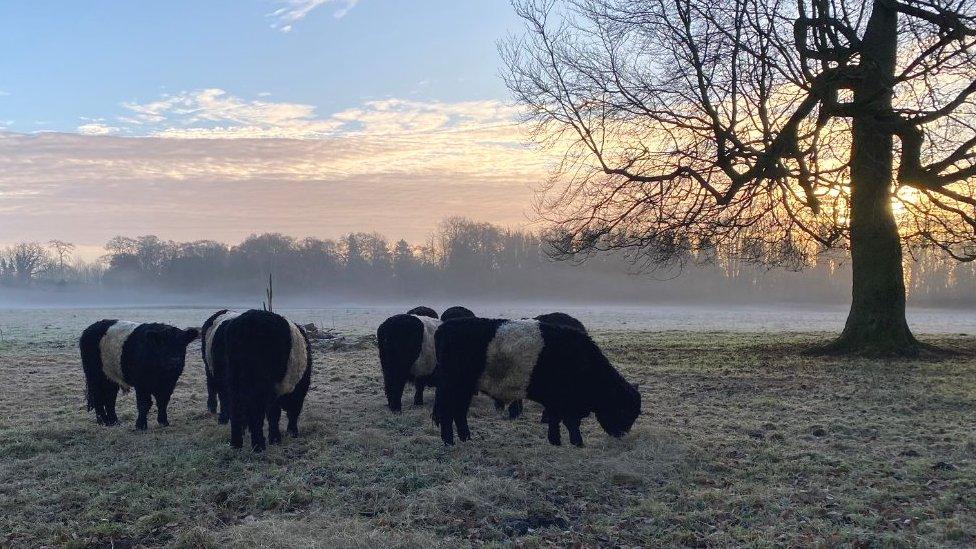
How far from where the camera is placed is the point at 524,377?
26.5ft

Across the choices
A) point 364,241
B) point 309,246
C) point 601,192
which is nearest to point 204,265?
point 309,246

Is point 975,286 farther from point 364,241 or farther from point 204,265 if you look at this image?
point 204,265

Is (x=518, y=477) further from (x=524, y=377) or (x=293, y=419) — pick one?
(x=293, y=419)

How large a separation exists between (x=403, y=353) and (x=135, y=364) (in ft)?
12.7

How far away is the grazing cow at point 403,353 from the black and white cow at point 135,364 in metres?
2.95

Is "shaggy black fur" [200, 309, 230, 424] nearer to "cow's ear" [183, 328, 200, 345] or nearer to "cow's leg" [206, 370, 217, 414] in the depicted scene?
"cow's leg" [206, 370, 217, 414]

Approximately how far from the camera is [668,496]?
19.8ft

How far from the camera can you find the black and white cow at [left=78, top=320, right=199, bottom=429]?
359 inches

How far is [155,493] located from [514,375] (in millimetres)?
4149

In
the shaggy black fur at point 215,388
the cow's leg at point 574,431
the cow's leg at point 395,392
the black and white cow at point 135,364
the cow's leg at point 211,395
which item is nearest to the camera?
the cow's leg at point 574,431

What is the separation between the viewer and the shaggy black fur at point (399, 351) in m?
10.3

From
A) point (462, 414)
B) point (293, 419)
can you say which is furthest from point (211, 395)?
point (462, 414)

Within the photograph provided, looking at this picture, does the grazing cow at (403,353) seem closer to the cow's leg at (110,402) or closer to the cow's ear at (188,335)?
the cow's ear at (188,335)

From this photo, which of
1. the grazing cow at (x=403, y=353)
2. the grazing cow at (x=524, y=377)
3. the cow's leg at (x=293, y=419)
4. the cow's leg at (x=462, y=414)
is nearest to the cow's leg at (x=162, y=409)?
the cow's leg at (x=293, y=419)
